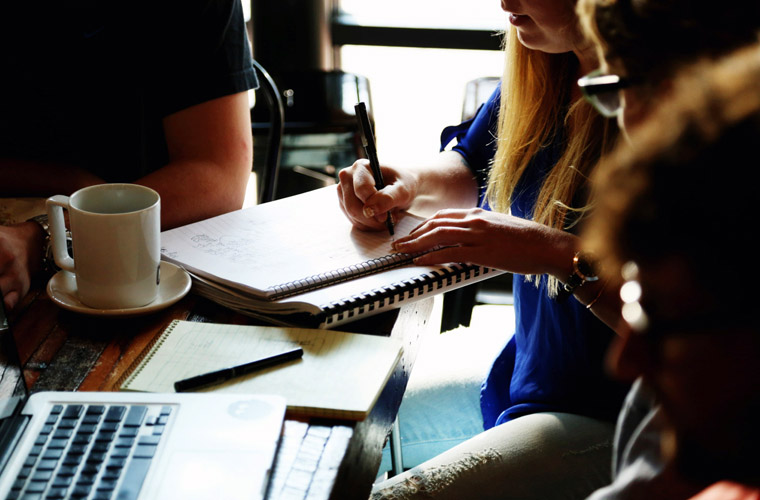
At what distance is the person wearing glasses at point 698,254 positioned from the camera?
0.34m

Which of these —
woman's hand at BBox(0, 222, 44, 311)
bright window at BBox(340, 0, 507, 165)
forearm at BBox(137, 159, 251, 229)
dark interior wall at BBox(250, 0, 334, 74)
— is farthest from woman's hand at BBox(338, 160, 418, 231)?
bright window at BBox(340, 0, 507, 165)

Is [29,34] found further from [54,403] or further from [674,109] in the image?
[674,109]

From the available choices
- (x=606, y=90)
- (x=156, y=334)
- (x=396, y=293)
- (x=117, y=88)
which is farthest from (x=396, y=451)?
(x=117, y=88)

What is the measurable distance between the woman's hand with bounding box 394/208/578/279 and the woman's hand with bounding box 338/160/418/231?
→ 0.26ft

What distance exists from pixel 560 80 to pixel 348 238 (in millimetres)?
511

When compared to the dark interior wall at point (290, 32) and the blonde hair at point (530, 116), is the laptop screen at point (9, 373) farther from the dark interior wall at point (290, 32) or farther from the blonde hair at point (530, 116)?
the dark interior wall at point (290, 32)

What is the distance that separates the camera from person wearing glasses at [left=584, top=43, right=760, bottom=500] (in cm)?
34

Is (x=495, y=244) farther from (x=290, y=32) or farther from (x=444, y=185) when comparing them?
(x=290, y=32)

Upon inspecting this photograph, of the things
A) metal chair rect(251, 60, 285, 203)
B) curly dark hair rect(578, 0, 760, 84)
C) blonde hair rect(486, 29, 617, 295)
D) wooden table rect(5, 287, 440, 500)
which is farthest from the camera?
metal chair rect(251, 60, 285, 203)

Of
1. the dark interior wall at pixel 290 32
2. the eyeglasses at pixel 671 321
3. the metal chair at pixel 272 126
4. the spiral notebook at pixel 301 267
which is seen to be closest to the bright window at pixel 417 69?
the dark interior wall at pixel 290 32

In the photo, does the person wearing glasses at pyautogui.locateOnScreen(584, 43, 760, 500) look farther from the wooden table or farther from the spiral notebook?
the spiral notebook

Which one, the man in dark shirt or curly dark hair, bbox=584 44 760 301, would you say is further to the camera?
the man in dark shirt

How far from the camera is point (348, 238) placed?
1.06m

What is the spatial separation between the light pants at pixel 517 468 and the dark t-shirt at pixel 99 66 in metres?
0.77
